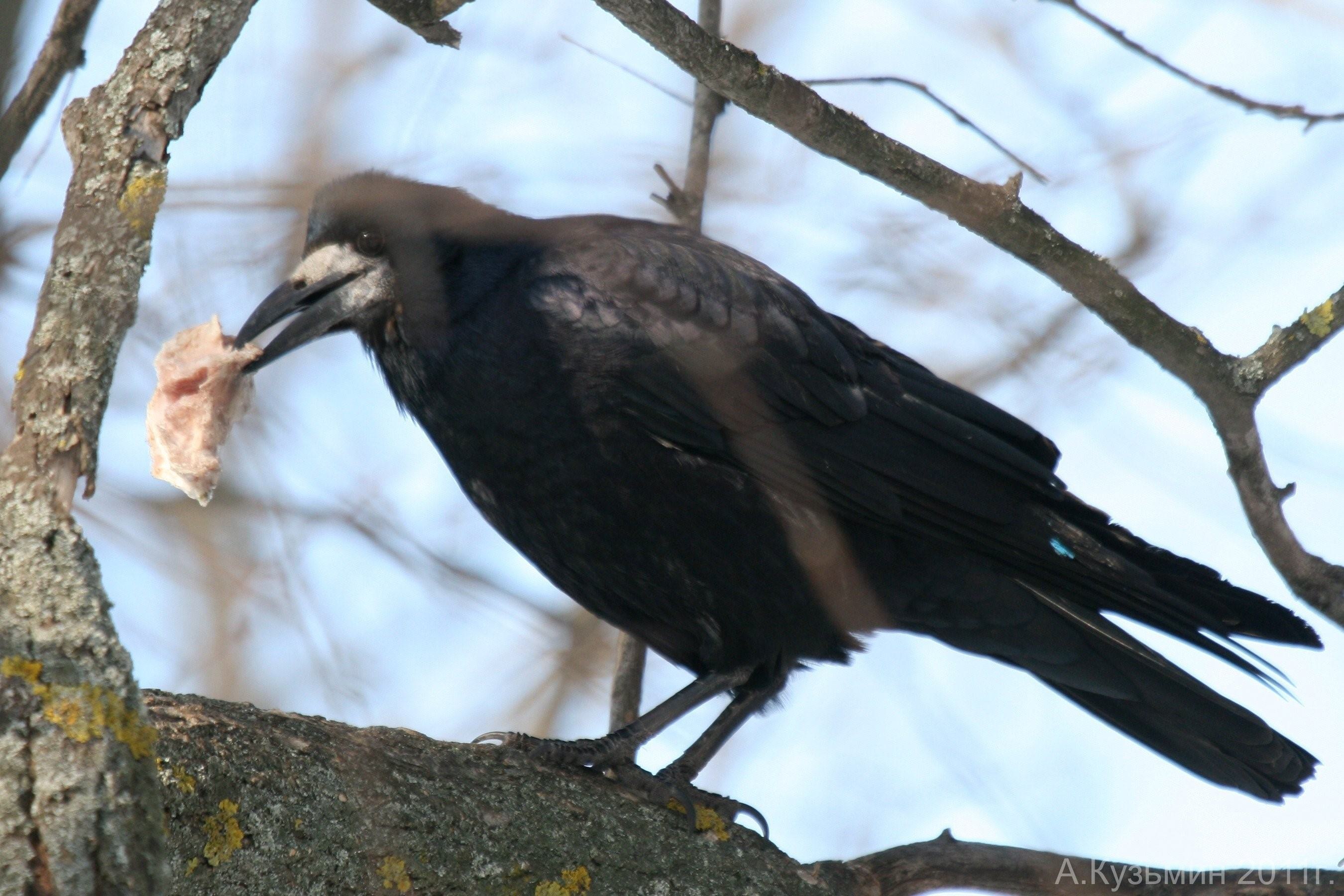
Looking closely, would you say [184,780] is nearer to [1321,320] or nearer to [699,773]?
[699,773]

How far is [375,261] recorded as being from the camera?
11.4 feet

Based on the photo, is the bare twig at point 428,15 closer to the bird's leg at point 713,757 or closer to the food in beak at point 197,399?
the food in beak at point 197,399

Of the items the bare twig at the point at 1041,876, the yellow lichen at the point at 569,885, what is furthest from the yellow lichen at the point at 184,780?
the bare twig at the point at 1041,876

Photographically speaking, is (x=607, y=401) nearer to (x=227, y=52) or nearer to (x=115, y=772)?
(x=227, y=52)

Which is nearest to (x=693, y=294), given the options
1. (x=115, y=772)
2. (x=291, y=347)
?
(x=291, y=347)

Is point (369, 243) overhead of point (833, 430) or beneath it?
overhead

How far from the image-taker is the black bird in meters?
3.18

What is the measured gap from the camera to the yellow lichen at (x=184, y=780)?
202 centimetres

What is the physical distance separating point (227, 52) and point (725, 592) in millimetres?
1739

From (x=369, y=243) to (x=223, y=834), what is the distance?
1.84 metres

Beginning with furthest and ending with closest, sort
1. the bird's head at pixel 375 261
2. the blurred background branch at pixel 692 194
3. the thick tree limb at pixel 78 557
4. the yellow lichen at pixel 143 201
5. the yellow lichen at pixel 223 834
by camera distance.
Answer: the blurred background branch at pixel 692 194, the bird's head at pixel 375 261, the yellow lichen at pixel 223 834, the yellow lichen at pixel 143 201, the thick tree limb at pixel 78 557

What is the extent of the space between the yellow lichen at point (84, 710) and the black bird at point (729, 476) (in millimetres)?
1580

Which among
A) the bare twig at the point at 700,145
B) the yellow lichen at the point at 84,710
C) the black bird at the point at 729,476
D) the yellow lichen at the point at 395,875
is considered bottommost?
the yellow lichen at the point at 84,710

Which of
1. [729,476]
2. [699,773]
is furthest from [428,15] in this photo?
[699,773]
